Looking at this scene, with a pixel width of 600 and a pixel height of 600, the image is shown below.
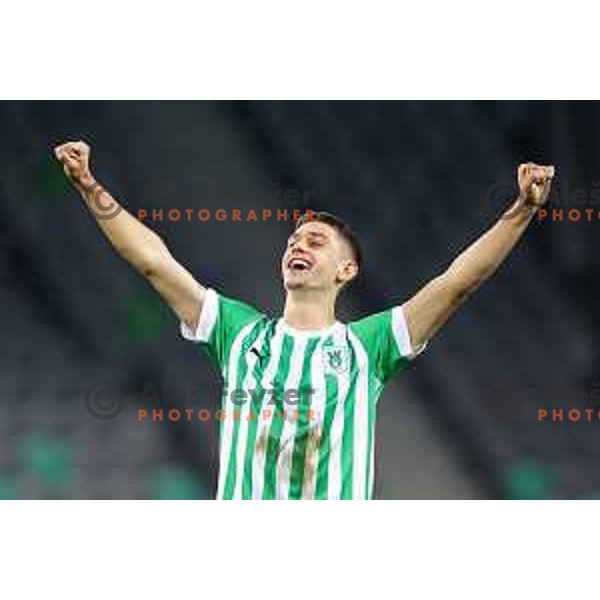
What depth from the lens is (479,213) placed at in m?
2.81

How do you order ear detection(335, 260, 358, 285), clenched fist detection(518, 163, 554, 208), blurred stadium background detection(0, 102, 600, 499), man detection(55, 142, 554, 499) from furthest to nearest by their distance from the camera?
blurred stadium background detection(0, 102, 600, 499)
ear detection(335, 260, 358, 285)
man detection(55, 142, 554, 499)
clenched fist detection(518, 163, 554, 208)

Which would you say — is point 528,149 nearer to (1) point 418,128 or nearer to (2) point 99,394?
(1) point 418,128

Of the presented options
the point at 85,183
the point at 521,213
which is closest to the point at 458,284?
the point at 521,213

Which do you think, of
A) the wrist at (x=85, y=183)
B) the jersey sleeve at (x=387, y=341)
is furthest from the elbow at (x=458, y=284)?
the wrist at (x=85, y=183)

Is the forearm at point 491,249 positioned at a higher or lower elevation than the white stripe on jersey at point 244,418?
higher

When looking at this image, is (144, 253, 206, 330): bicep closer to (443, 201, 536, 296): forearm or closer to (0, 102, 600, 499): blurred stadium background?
(0, 102, 600, 499): blurred stadium background

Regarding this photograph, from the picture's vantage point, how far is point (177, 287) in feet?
8.21

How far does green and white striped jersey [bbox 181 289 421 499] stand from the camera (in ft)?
8.20

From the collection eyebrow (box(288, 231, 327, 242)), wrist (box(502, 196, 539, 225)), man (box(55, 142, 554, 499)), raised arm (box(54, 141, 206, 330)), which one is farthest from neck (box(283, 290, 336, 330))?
wrist (box(502, 196, 539, 225))

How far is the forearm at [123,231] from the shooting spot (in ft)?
8.07

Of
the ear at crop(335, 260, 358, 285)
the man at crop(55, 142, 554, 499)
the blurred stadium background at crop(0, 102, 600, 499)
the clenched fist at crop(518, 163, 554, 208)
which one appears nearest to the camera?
the clenched fist at crop(518, 163, 554, 208)

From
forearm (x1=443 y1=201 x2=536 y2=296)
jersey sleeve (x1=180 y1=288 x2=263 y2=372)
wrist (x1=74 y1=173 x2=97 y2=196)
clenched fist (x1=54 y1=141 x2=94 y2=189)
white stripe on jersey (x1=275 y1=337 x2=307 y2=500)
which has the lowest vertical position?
white stripe on jersey (x1=275 y1=337 x2=307 y2=500)

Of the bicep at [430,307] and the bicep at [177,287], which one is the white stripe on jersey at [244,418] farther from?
the bicep at [430,307]

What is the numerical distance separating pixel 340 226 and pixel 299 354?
Result: 32cm
